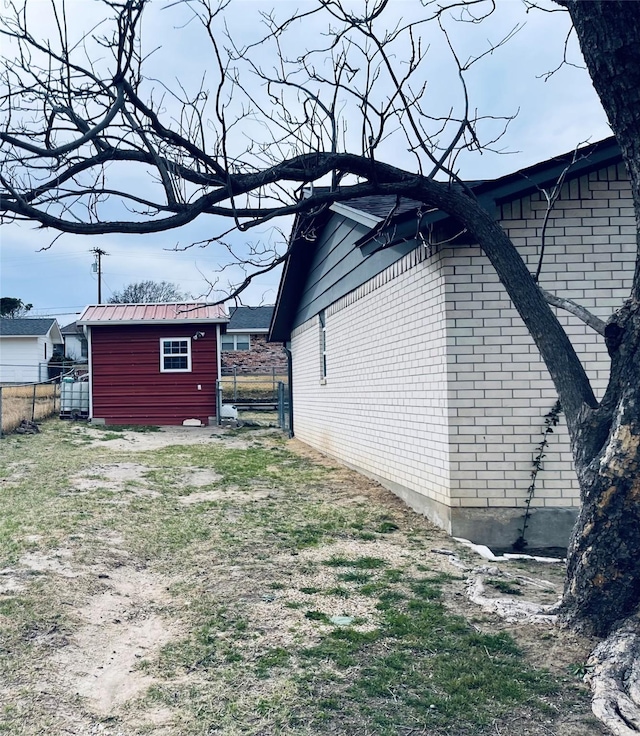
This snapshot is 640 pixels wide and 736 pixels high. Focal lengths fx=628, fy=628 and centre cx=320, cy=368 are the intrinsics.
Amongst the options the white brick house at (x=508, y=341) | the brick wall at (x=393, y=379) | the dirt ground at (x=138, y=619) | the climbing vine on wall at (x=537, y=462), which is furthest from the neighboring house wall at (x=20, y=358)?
the climbing vine on wall at (x=537, y=462)

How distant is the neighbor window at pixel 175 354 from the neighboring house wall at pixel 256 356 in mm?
14938

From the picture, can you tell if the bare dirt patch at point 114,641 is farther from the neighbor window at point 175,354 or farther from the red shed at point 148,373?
the neighbor window at point 175,354

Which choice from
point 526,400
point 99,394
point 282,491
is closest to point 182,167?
point 526,400

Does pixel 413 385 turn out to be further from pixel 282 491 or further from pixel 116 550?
pixel 116 550

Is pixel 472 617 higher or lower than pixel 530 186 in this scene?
lower

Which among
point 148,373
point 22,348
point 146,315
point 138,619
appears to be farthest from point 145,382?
point 22,348

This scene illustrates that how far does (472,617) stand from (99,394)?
1708 cm

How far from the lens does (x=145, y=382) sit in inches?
758

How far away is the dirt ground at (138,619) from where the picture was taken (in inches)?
108

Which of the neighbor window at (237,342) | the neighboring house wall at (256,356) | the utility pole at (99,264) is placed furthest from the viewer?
the utility pole at (99,264)

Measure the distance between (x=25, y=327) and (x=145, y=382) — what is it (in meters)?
23.5

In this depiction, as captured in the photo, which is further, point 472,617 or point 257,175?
point 257,175

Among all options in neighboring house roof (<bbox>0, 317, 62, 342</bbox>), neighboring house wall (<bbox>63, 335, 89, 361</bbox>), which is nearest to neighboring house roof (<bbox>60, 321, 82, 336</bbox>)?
neighboring house wall (<bbox>63, 335, 89, 361</bbox>)

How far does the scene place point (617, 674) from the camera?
9.59 ft
